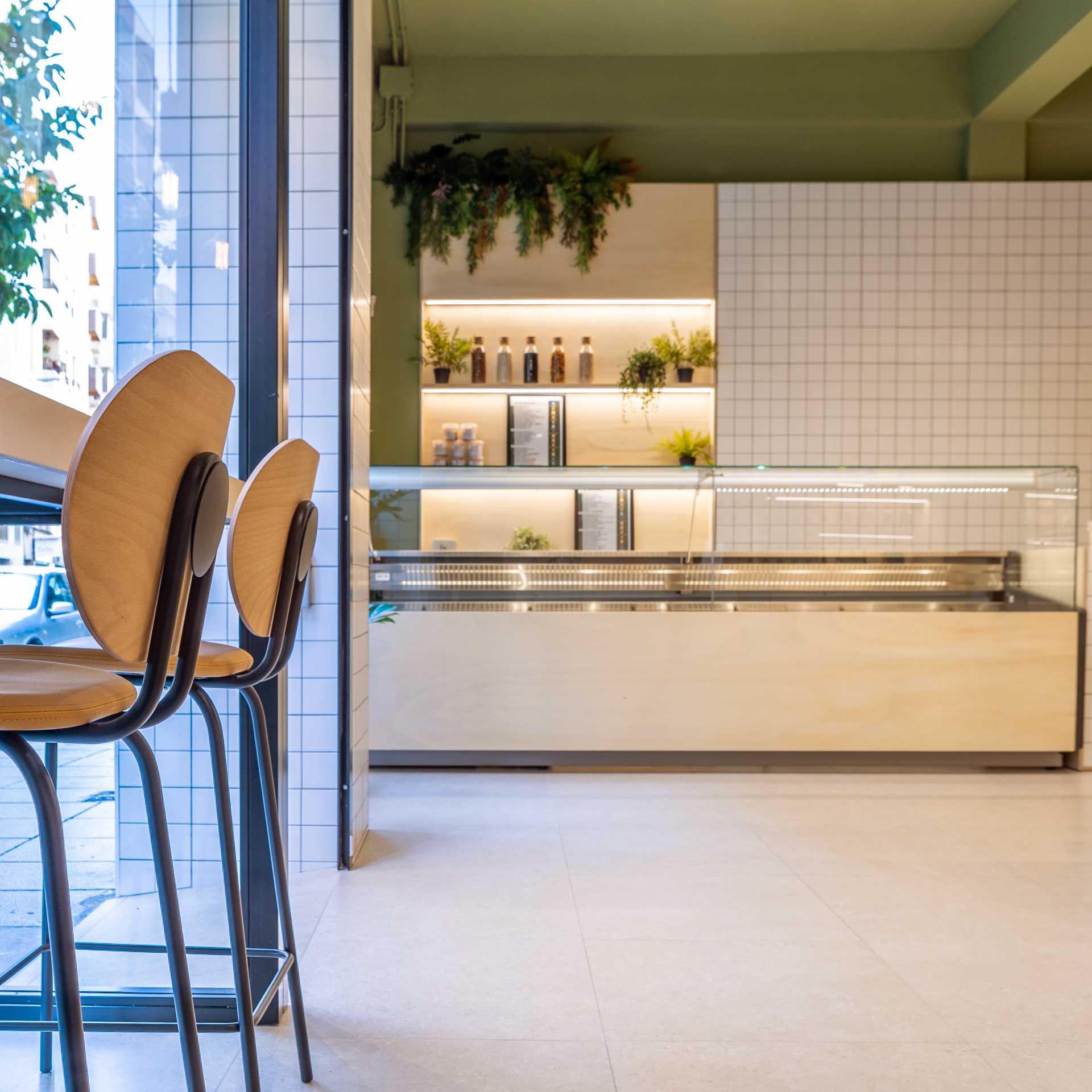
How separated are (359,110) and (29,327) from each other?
1.56 meters

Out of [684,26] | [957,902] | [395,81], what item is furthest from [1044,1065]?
[395,81]

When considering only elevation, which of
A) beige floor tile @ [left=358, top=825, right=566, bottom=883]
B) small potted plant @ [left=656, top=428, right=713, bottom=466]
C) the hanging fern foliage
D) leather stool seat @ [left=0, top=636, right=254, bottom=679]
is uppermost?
the hanging fern foliage

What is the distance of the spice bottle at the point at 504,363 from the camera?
17.6ft

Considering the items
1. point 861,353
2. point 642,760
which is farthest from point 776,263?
point 642,760

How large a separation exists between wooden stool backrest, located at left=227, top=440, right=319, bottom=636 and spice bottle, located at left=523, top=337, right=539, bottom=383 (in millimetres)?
4031

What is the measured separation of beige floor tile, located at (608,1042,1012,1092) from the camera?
1.52 meters

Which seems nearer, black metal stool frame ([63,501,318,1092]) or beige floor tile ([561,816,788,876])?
black metal stool frame ([63,501,318,1092])

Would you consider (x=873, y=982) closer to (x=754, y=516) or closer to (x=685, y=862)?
(x=685, y=862)

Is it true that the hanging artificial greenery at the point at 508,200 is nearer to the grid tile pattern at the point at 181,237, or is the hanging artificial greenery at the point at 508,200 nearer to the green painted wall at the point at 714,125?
the green painted wall at the point at 714,125

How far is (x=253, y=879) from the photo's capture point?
173 centimetres

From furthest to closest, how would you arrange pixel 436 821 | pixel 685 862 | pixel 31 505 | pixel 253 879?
pixel 436 821
pixel 685 862
pixel 253 879
pixel 31 505

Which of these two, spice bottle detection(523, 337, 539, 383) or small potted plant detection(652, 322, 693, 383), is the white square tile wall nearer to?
small potted plant detection(652, 322, 693, 383)

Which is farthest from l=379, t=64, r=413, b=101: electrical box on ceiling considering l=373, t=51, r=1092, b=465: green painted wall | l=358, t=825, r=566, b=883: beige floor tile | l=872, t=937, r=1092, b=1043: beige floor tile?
l=872, t=937, r=1092, b=1043: beige floor tile

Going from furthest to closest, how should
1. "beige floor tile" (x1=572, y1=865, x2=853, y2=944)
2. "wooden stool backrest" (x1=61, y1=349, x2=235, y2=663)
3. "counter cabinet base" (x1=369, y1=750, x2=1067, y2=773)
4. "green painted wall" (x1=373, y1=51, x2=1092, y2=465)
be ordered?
1. "green painted wall" (x1=373, y1=51, x2=1092, y2=465)
2. "counter cabinet base" (x1=369, y1=750, x2=1067, y2=773)
3. "beige floor tile" (x1=572, y1=865, x2=853, y2=944)
4. "wooden stool backrest" (x1=61, y1=349, x2=235, y2=663)
